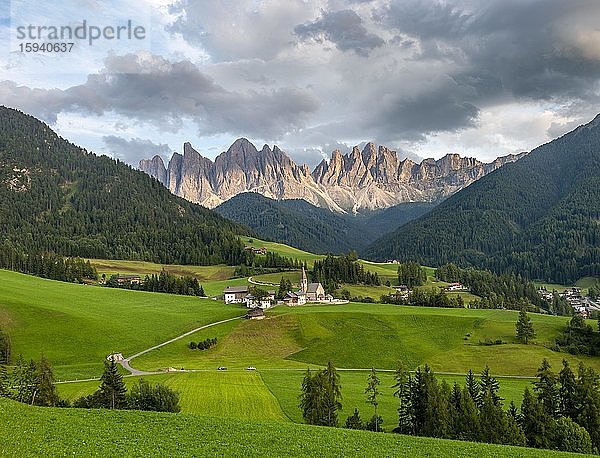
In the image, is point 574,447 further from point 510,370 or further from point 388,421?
point 510,370

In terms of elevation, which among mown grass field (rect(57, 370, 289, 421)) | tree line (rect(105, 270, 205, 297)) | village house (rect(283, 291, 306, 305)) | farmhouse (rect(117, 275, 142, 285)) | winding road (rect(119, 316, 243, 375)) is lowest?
mown grass field (rect(57, 370, 289, 421))

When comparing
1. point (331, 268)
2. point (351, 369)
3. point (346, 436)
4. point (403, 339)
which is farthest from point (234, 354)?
point (331, 268)

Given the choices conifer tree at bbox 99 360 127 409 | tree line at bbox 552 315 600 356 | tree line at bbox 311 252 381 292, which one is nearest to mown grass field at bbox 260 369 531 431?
conifer tree at bbox 99 360 127 409

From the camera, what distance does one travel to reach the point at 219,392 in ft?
225

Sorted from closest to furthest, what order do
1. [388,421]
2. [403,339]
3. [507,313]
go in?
[388,421], [403,339], [507,313]

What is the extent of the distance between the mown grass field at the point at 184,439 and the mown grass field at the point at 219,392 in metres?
13.3

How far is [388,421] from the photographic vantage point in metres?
60.2

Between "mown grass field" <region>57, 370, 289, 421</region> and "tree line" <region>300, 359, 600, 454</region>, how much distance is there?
701 cm

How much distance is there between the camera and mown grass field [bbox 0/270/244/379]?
92438mm

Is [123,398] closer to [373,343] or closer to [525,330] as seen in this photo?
[373,343]

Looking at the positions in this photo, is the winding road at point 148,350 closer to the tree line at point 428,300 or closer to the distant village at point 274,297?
the distant village at point 274,297

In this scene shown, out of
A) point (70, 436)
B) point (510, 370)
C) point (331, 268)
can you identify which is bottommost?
point (510, 370)

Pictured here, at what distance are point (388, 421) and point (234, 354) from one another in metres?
47.1

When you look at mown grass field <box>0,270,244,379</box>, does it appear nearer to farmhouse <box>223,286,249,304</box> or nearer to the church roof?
farmhouse <box>223,286,249,304</box>
